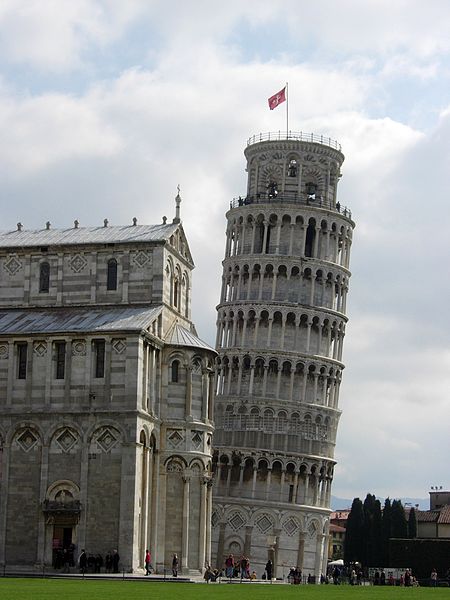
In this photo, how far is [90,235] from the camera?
8306cm

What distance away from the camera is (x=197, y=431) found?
7950cm

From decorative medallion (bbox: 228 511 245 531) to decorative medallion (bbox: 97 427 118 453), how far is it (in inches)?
1813

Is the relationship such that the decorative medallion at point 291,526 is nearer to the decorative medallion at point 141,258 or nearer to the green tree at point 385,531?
the green tree at point 385,531

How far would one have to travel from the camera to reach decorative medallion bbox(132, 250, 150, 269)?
81125 mm

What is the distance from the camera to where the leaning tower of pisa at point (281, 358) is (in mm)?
119188

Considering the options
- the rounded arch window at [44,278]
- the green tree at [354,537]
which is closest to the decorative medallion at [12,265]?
the rounded arch window at [44,278]

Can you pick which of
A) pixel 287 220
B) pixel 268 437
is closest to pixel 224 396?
pixel 268 437

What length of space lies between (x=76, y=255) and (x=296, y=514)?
45.8 m

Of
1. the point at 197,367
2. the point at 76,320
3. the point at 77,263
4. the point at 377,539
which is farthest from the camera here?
the point at 377,539

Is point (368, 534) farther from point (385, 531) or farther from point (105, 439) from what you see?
point (105, 439)

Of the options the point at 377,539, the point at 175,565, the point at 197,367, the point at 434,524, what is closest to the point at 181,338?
the point at 197,367

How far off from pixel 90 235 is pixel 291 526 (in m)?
45.5

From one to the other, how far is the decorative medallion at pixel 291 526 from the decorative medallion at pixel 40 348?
47915 mm

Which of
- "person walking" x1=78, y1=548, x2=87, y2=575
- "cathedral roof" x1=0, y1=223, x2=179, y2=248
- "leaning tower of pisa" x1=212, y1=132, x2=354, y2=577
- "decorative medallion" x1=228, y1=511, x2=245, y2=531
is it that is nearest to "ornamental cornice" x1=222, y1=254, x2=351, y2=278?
"leaning tower of pisa" x1=212, y1=132, x2=354, y2=577
